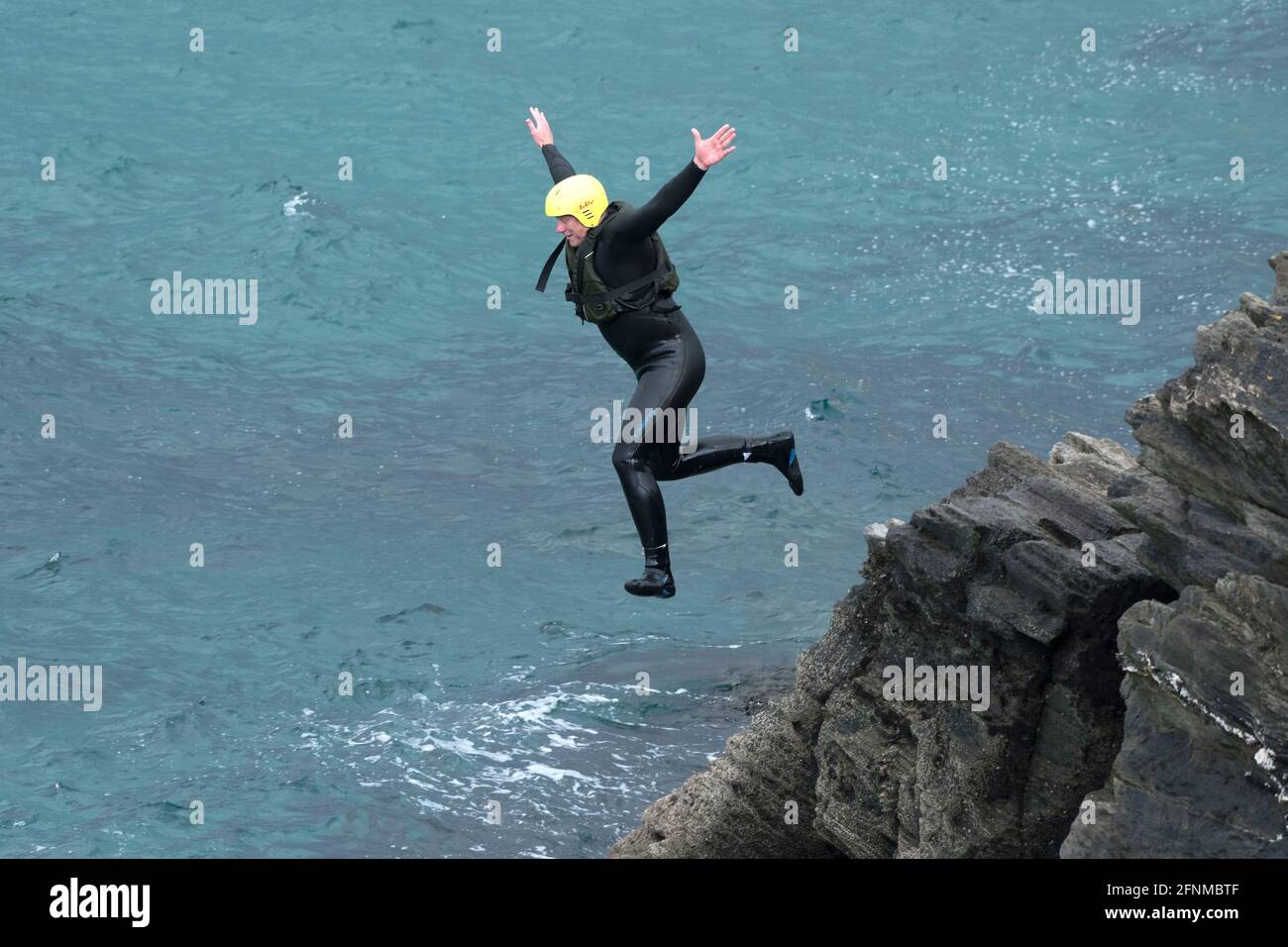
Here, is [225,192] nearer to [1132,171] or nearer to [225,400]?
[225,400]

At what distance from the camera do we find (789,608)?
19453 millimetres

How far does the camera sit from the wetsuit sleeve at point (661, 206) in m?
10.3

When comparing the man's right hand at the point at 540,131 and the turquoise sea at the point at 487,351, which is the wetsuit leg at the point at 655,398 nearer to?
the man's right hand at the point at 540,131

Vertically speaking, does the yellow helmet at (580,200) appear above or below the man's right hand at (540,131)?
below

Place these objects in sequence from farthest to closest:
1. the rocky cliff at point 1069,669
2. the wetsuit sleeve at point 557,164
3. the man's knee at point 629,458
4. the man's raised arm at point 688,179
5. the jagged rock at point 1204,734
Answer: the wetsuit sleeve at point 557,164 → the man's knee at point 629,458 → the man's raised arm at point 688,179 → the rocky cliff at point 1069,669 → the jagged rock at point 1204,734

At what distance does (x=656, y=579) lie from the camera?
10930 millimetres

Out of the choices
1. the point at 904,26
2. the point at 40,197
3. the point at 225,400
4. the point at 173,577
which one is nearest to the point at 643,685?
the point at 173,577

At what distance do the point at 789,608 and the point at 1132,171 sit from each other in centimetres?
1347

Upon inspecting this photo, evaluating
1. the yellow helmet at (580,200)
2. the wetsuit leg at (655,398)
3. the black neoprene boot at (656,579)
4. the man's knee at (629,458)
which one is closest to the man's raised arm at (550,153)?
the yellow helmet at (580,200)

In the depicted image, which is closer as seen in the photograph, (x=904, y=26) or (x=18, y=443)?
(x=18, y=443)

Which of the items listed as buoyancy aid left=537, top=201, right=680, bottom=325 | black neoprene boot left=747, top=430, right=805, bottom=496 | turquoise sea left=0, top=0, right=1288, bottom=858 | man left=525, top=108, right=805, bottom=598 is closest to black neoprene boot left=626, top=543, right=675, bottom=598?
man left=525, top=108, right=805, bottom=598

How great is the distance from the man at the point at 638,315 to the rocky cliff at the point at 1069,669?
140 cm

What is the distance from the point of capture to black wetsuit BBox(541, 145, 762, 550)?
11.0 metres

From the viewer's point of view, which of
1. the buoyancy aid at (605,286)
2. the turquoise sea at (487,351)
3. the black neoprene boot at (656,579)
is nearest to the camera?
the black neoprene boot at (656,579)
